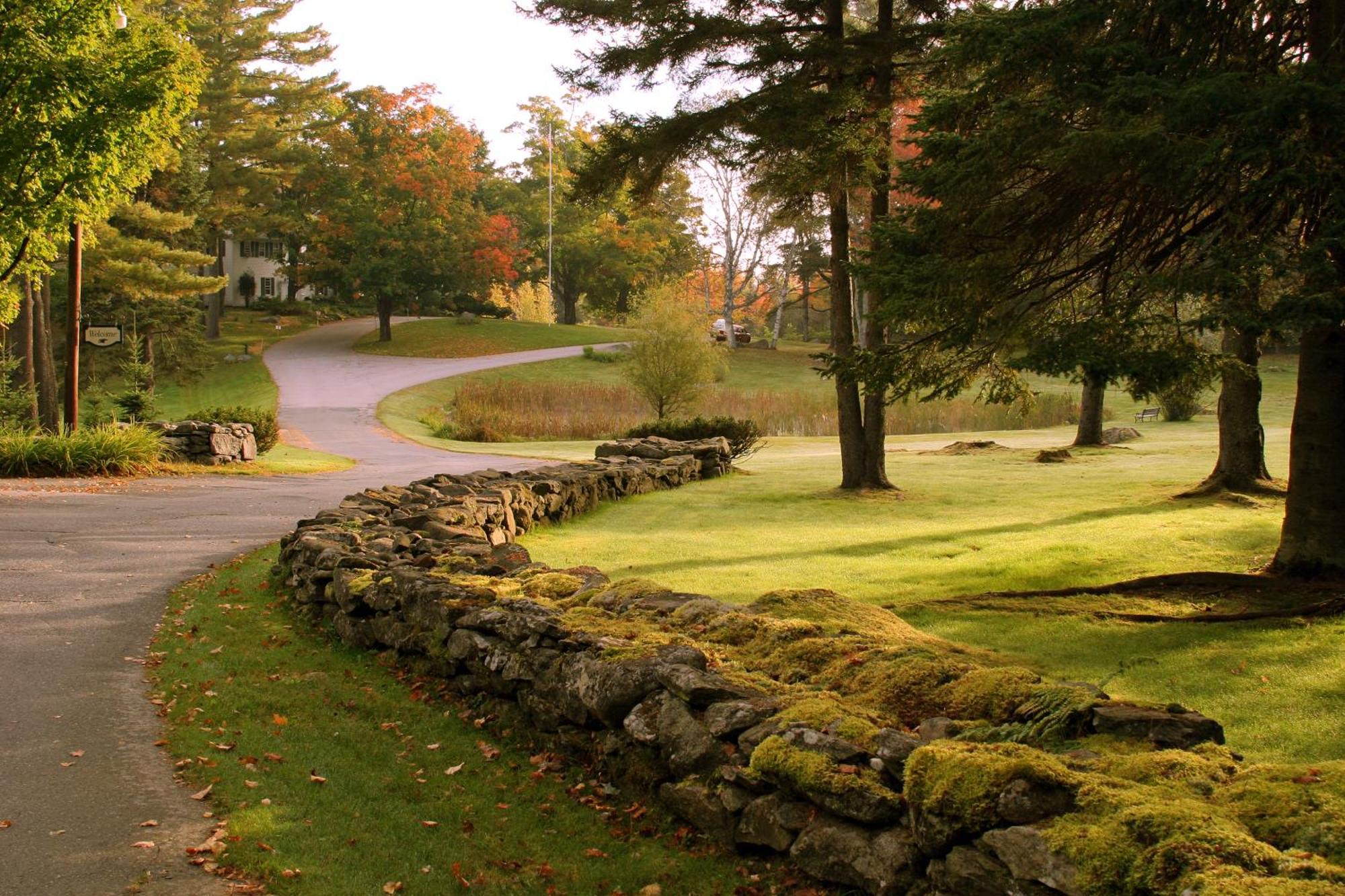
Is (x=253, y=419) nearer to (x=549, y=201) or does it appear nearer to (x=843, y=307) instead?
(x=843, y=307)

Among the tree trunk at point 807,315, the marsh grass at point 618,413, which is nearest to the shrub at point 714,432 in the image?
the marsh grass at point 618,413

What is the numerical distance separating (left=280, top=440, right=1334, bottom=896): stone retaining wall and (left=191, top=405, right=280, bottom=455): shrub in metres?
15.4

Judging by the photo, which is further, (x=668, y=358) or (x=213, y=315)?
(x=213, y=315)

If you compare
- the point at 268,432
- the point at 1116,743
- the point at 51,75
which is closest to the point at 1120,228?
the point at 1116,743

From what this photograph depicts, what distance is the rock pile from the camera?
20.8m

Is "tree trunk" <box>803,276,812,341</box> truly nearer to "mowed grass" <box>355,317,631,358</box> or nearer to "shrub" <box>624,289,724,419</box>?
"mowed grass" <box>355,317,631,358</box>

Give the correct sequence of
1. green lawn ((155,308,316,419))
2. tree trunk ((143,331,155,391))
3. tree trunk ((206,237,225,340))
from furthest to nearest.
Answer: tree trunk ((206,237,225,340)) → green lawn ((155,308,316,419)) → tree trunk ((143,331,155,391))

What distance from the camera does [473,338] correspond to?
179 feet

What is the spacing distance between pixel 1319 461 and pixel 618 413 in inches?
1140

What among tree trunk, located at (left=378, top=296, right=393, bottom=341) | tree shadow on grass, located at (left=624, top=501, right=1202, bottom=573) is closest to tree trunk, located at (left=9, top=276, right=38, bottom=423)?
tree shadow on grass, located at (left=624, top=501, right=1202, bottom=573)

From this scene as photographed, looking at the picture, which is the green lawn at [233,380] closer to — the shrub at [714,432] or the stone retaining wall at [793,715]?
the shrub at [714,432]

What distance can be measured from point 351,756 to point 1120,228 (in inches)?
283

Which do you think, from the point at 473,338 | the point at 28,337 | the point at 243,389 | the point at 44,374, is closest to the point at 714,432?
the point at 44,374

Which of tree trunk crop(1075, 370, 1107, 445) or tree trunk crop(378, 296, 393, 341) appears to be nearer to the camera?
tree trunk crop(1075, 370, 1107, 445)
